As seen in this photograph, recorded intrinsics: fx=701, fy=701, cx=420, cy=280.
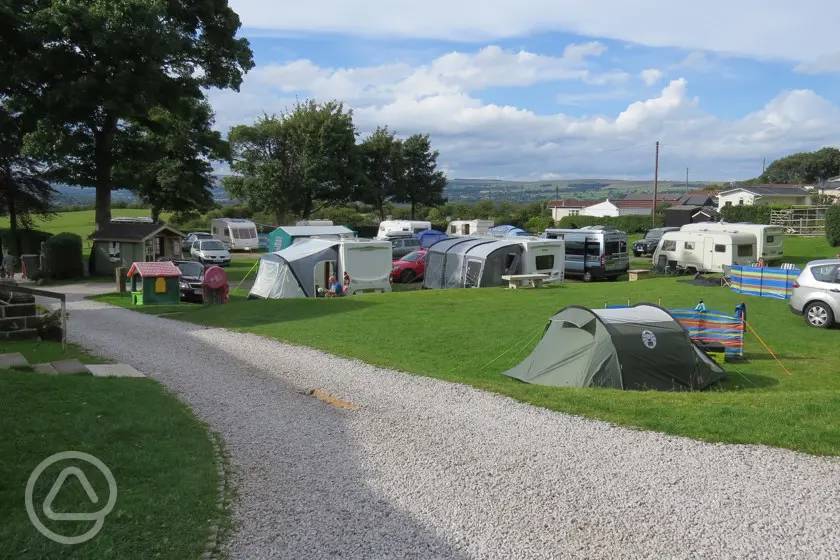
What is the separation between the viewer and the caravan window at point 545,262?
26.7 meters

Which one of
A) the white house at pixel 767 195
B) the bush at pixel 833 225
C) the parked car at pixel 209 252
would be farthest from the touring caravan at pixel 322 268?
the white house at pixel 767 195

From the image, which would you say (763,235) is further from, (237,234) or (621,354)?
(237,234)

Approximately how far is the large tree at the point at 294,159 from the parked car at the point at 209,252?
16018 millimetres

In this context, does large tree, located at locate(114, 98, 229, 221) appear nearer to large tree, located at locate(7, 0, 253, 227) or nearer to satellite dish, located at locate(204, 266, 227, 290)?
large tree, located at locate(7, 0, 253, 227)

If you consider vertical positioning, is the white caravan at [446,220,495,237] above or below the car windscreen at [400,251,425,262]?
above

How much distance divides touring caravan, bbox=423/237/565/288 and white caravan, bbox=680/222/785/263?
845 centimetres

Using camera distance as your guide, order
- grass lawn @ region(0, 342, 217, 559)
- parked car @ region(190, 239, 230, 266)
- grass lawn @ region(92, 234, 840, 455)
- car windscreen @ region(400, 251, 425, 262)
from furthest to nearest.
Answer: parked car @ region(190, 239, 230, 266) < car windscreen @ region(400, 251, 425, 262) < grass lawn @ region(92, 234, 840, 455) < grass lawn @ region(0, 342, 217, 559)

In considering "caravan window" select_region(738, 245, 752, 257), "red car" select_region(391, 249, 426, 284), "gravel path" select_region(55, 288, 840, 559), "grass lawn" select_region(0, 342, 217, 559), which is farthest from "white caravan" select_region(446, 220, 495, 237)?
"grass lawn" select_region(0, 342, 217, 559)

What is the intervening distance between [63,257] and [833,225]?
136 ft

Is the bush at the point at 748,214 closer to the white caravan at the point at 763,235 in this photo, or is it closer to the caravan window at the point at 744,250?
the white caravan at the point at 763,235

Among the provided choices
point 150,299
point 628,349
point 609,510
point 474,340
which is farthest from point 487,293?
point 609,510

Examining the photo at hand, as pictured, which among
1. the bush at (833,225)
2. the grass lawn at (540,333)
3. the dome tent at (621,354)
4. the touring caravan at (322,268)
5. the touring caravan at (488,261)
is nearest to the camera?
the grass lawn at (540,333)

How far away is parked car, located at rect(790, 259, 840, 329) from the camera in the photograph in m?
Result: 16.1

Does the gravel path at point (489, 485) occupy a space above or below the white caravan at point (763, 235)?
below
